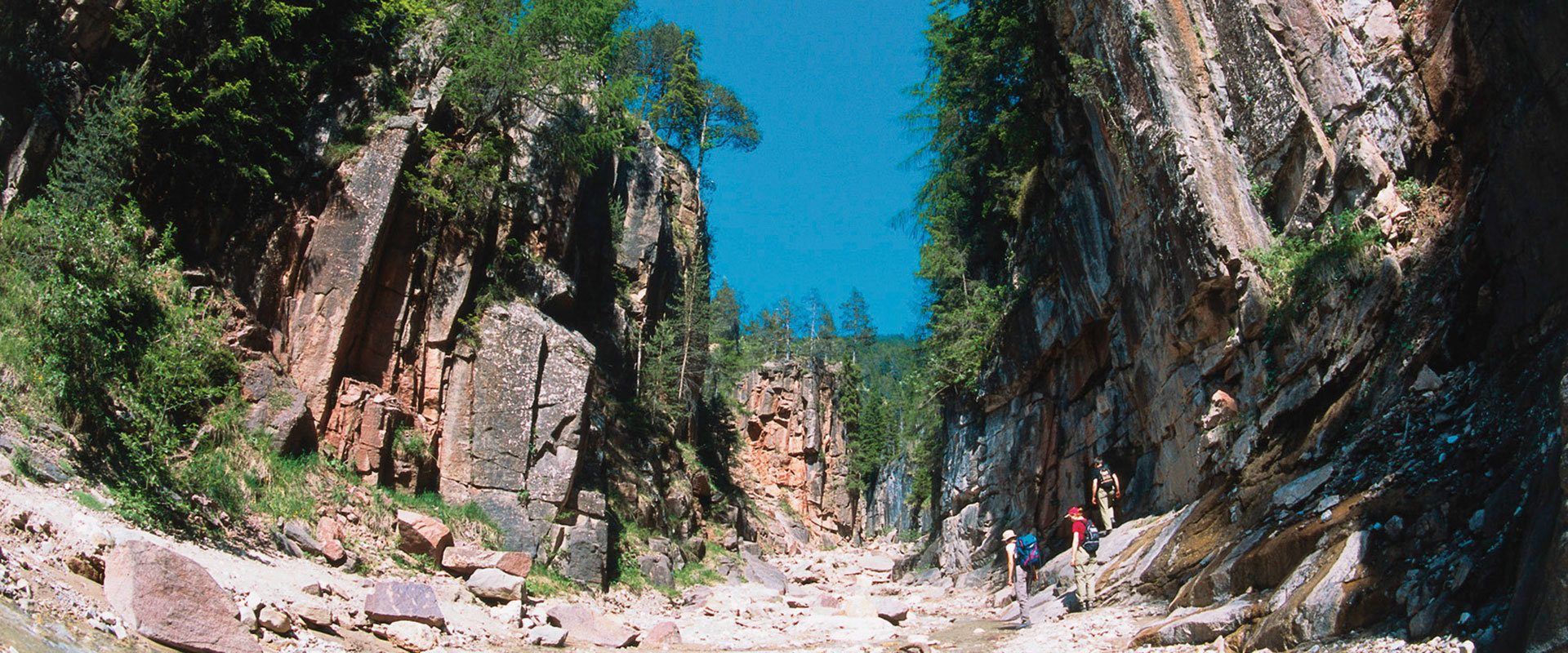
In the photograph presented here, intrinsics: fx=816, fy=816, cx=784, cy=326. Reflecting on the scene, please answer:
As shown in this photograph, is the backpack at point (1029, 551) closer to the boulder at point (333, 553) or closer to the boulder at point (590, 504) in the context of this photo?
the boulder at point (590, 504)

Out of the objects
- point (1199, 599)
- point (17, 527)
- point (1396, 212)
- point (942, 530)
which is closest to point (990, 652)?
point (1199, 599)

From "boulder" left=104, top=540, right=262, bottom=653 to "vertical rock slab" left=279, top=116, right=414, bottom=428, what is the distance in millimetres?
9170

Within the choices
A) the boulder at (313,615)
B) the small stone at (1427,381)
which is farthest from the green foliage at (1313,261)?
the boulder at (313,615)

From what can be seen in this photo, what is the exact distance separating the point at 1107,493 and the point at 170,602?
15877 millimetres

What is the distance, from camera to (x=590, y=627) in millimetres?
11977

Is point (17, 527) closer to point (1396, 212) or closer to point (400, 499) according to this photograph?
point (400, 499)

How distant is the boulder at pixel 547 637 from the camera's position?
36.2 ft

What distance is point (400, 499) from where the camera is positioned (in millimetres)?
15703

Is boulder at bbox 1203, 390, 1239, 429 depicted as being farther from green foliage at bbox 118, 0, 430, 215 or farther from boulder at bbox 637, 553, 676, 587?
green foliage at bbox 118, 0, 430, 215

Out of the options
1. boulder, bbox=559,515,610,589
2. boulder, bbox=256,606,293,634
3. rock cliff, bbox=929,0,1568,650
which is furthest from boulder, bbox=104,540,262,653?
boulder, bbox=559,515,610,589

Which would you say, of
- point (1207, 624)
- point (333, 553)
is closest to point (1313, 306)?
point (1207, 624)

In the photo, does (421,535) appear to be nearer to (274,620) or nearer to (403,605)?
(403,605)

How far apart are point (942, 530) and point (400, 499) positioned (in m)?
17.7

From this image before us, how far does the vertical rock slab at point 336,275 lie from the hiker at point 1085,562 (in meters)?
13.7
